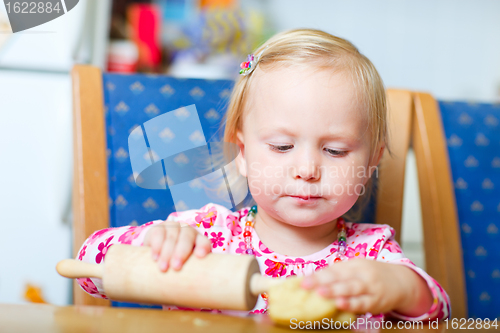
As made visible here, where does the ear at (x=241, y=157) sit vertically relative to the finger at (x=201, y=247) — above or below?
above

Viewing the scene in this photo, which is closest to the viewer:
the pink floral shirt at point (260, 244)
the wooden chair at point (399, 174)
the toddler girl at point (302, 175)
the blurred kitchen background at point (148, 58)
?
the toddler girl at point (302, 175)

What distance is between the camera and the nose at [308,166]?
0.65 metres

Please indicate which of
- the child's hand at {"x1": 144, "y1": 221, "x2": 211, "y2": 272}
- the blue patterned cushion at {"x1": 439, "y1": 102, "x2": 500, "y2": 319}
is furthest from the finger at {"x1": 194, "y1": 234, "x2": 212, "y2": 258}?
the blue patterned cushion at {"x1": 439, "y1": 102, "x2": 500, "y2": 319}

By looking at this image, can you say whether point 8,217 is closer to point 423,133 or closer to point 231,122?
point 231,122

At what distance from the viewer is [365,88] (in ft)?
2.42

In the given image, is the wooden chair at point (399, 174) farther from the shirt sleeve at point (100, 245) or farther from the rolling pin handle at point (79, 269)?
the rolling pin handle at point (79, 269)

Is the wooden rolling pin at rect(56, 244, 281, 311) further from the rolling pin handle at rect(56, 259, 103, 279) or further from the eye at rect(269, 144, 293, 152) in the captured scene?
the eye at rect(269, 144, 293, 152)

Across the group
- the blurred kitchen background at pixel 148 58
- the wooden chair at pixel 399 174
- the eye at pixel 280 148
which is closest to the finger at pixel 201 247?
the eye at pixel 280 148

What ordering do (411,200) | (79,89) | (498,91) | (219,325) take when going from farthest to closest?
1. (498,91)
2. (411,200)
3. (79,89)
4. (219,325)

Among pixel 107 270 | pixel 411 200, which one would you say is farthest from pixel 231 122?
pixel 411 200

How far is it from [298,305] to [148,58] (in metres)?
1.71

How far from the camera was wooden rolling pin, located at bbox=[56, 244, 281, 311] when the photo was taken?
47 centimetres

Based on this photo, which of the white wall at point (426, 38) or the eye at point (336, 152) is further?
the white wall at point (426, 38)

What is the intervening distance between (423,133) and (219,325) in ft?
2.54
